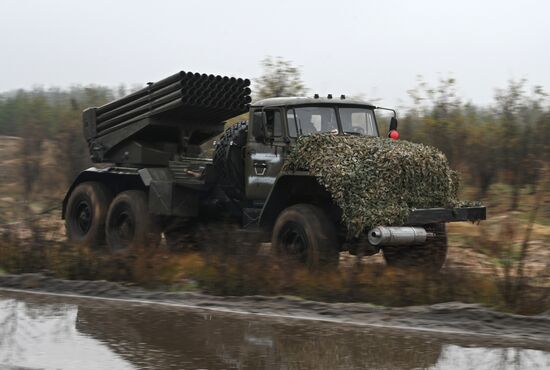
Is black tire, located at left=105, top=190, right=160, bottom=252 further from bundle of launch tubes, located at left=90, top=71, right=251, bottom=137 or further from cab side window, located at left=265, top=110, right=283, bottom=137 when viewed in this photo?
cab side window, located at left=265, top=110, right=283, bottom=137

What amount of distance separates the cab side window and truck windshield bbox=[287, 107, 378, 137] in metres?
0.14

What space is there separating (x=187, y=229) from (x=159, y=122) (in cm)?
186

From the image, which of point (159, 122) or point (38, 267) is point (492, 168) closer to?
point (159, 122)

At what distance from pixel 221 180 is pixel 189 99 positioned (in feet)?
4.45

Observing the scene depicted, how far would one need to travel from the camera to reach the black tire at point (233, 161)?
13391 mm

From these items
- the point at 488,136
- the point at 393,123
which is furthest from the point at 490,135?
the point at 393,123

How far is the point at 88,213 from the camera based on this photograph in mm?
15812

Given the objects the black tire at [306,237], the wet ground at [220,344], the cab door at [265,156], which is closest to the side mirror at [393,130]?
the cab door at [265,156]

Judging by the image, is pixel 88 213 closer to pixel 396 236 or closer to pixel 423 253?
pixel 423 253

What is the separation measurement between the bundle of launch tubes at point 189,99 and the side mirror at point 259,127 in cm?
141

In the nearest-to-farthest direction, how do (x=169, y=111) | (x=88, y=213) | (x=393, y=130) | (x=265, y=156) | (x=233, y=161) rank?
(x=265, y=156) < (x=393, y=130) < (x=233, y=161) < (x=169, y=111) < (x=88, y=213)

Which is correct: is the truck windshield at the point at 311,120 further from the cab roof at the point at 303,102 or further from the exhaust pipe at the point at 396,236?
the exhaust pipe at the point at 396,236

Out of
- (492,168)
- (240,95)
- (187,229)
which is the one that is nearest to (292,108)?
(240,95)

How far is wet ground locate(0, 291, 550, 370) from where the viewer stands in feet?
22.7
